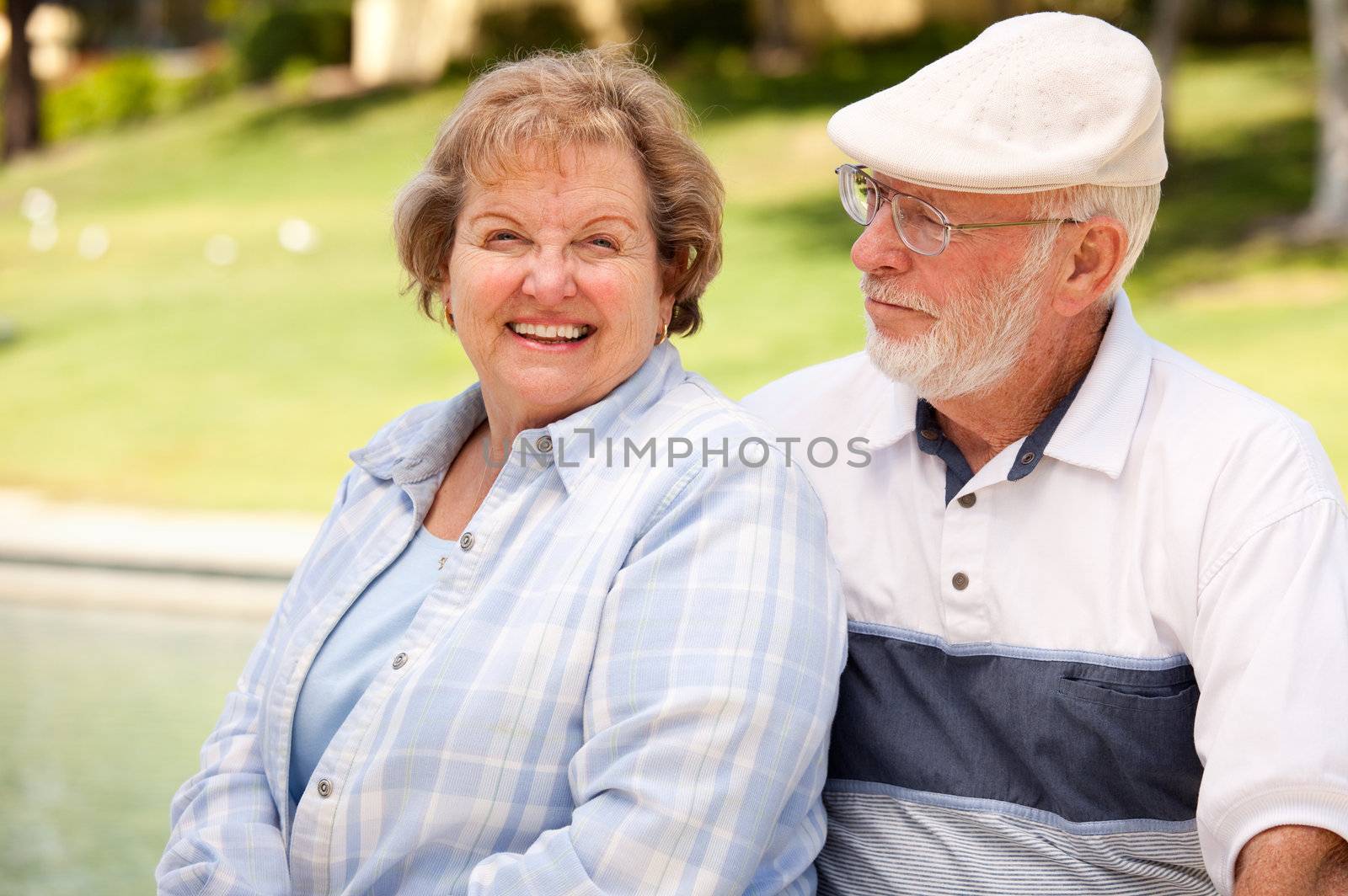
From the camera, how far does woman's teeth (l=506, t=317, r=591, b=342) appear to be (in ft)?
7.00

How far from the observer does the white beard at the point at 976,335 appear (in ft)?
7.05

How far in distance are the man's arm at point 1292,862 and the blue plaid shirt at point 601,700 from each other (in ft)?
1.71

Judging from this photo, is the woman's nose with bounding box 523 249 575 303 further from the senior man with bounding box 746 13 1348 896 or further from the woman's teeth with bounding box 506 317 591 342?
the senior man with bounding box 746 13 1348 896

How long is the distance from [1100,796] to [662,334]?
0.89 metres

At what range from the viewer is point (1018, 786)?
6.89 ft

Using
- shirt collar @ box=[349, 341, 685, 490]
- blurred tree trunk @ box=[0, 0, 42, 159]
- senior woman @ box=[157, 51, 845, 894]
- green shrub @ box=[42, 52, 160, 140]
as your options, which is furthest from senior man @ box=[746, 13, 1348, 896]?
green shrub @ box=[42, 52, 160, 140]

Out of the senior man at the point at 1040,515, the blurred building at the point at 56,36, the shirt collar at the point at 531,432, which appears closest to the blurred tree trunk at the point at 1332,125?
the senior man at the point at 1040,515

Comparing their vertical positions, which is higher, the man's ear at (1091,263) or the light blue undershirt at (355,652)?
the man's ear at (1091,263)

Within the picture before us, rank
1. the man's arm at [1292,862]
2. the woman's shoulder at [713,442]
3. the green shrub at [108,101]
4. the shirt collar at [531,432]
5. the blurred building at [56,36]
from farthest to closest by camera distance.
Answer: the blurred building at [56,36], the green shrub at [108,101], the shirt collar at [531,432], the woman's shoulder at [713,442], the man's arm at [1292,862]

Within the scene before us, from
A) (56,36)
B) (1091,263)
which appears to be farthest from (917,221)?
Answer: (56,36)

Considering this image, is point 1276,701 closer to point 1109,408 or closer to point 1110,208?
point 1109,408

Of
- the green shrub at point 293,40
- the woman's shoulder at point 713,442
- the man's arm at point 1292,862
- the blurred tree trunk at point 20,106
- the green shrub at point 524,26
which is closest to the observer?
the man's arm at point 1292,862

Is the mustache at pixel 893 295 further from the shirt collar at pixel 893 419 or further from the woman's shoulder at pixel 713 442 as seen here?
the woman's shoulder at pixel 713 442

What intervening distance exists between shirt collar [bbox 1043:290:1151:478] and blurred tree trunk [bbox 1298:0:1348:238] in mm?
9961
